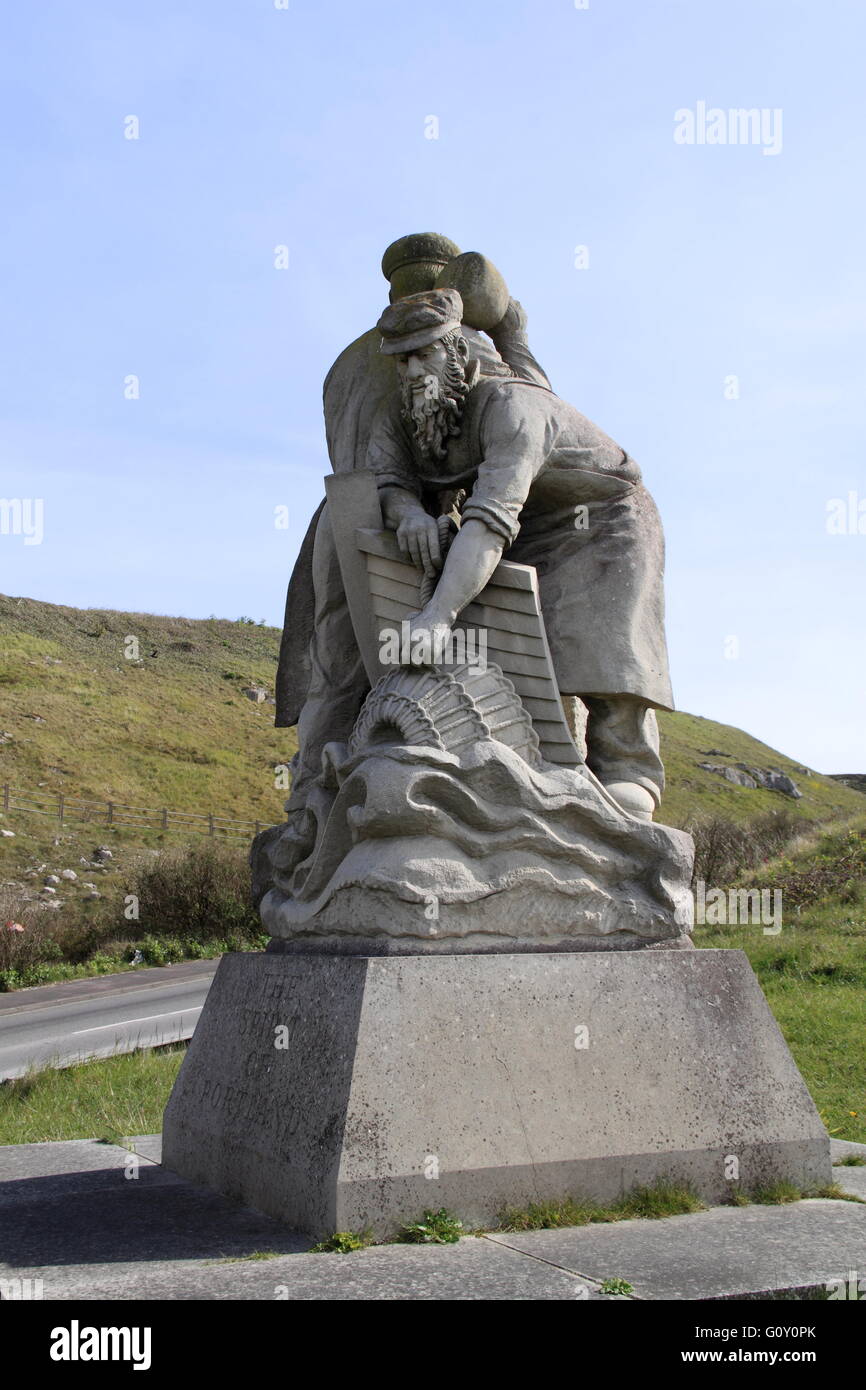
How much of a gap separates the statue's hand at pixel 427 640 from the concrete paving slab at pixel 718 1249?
2031 mm

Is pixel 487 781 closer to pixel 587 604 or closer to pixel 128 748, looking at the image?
pixel 587 604

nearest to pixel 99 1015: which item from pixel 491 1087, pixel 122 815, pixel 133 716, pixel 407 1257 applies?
pixel 491 1087

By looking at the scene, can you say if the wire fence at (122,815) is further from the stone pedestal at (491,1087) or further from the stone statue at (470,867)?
the stone pedestal at (491,1087)

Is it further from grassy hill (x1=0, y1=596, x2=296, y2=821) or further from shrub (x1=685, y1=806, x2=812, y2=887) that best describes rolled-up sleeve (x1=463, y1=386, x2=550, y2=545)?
grassy hill (x1=0, y1=596, x2=296, y2=821)

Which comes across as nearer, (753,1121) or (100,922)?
(753,1121)

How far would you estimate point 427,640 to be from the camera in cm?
464

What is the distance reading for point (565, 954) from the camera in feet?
14.1

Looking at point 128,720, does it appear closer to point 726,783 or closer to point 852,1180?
point 726,783

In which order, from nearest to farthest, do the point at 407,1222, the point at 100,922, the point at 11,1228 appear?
the point at 407,1222
the point at 11,1228
the point at 100,922

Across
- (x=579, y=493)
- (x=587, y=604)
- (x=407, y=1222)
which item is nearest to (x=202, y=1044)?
(x=407, y=1222)

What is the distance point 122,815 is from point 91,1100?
28.8 metres

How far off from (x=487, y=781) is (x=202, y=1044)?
1.65 meters

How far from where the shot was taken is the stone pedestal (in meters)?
3.74

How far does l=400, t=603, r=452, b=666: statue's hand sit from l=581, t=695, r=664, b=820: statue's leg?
3.03ft
